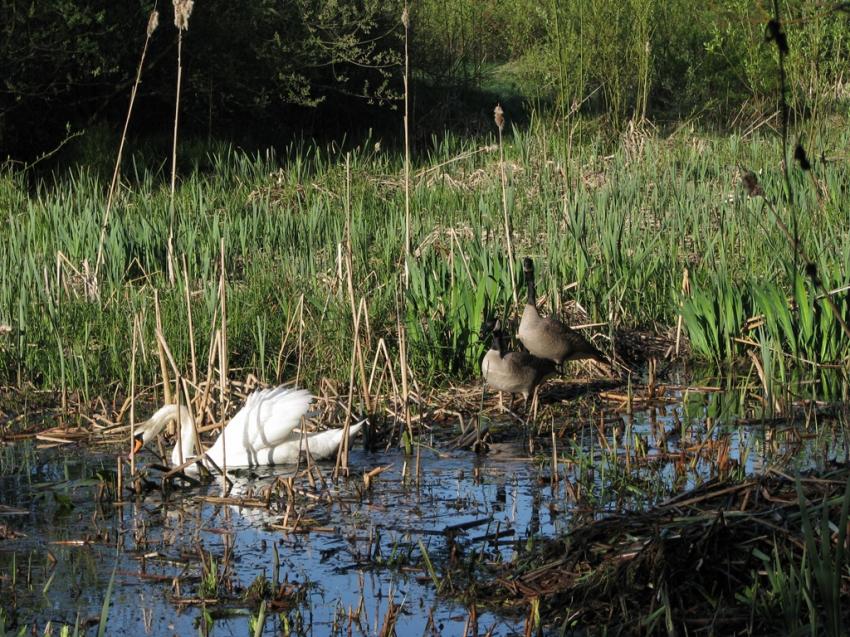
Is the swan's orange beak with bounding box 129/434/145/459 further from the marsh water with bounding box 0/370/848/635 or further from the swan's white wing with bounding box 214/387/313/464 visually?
the swan's white wing with bounding box 214/387/313/464

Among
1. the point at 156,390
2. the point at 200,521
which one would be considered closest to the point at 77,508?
the point at 200,521

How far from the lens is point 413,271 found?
797cm

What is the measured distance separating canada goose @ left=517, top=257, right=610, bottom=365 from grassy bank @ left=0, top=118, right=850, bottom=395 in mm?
373

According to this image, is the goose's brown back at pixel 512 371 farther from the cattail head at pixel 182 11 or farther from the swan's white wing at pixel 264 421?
the cattail head at pixel 182 11

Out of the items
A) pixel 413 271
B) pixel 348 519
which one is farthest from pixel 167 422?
pixel 413 271

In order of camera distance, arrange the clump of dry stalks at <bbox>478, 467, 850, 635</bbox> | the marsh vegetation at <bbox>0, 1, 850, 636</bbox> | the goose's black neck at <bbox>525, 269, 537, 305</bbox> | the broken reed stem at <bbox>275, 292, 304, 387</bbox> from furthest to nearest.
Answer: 1. the goose's black neck at <bbox>525, 269, 537, 305</bbox>
2. the broken reed stem at <bbox>275, 292, 304, 387</bbox>
3. the marsh vegetation at <bbox>0, 1, 850, 636</bbox>
4. the clump of dry stalks at <bbox>478, 467, 850, 635</bbox>

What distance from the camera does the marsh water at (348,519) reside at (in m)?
4.07

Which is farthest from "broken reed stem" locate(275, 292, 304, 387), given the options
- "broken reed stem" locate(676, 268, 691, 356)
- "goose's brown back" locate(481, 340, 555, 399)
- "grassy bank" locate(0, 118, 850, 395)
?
"broken reed stem" locate(676, 268, 691, 356)

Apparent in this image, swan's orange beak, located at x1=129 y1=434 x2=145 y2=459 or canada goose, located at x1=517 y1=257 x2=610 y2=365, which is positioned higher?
canada goose, located at x1=517 y1=257 x2=610 y2=365

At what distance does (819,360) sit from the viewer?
7.30m

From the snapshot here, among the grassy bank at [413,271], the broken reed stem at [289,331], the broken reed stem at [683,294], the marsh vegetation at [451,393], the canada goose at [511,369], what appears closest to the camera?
the marsh vegetation at [451,393]

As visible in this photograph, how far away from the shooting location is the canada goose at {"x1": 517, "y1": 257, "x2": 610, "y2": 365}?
7.21 metres

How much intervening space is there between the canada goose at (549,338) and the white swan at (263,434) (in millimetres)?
1639

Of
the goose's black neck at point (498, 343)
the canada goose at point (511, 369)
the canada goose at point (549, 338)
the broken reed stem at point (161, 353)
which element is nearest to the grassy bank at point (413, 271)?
the broken reed stem at point (161, 353)
